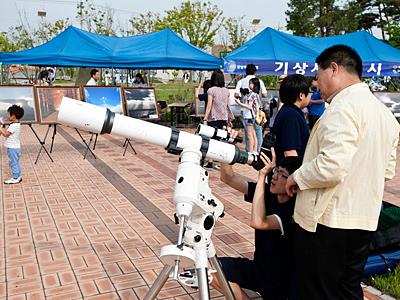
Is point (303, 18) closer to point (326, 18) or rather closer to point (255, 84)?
point (326, 18)

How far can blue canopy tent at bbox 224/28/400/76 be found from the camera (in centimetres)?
955

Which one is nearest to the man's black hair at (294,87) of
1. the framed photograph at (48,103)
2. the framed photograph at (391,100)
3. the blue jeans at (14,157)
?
the blue jeans at (14,157)

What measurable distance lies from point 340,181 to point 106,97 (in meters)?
7.15

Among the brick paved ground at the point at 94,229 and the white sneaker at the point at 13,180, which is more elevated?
the white sneaker at the point at 13,180

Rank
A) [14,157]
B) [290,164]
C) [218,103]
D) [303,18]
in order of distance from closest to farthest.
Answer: [290,164]
[14,157]
[218,103]
[303,18]

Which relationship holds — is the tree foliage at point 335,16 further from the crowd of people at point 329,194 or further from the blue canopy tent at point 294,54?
the crowd of people at point 329,194

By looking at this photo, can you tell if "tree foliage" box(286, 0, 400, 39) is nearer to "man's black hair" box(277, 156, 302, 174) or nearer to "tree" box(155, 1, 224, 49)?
"tree" box(155, 1, 224, 49)

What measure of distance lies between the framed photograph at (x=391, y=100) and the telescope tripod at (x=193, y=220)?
412 inches

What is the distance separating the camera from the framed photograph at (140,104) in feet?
28.5

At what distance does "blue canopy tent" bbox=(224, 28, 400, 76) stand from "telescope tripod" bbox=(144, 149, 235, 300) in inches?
309

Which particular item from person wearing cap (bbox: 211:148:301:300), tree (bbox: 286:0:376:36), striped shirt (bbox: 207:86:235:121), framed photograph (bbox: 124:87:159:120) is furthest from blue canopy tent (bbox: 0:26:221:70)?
tree (bbox: 286:0:376:36)

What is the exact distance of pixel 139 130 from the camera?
188 cm

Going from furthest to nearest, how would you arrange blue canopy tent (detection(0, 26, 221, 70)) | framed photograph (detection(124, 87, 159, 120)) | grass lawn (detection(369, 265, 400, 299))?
blue canopy tent (detection(0, 26, 221, 70)) → framed photograph (detection(124, 87, 159, 120)) → grass lawn (detection(369, 265, 400, 299))

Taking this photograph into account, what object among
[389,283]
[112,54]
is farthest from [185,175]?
[112,54]
